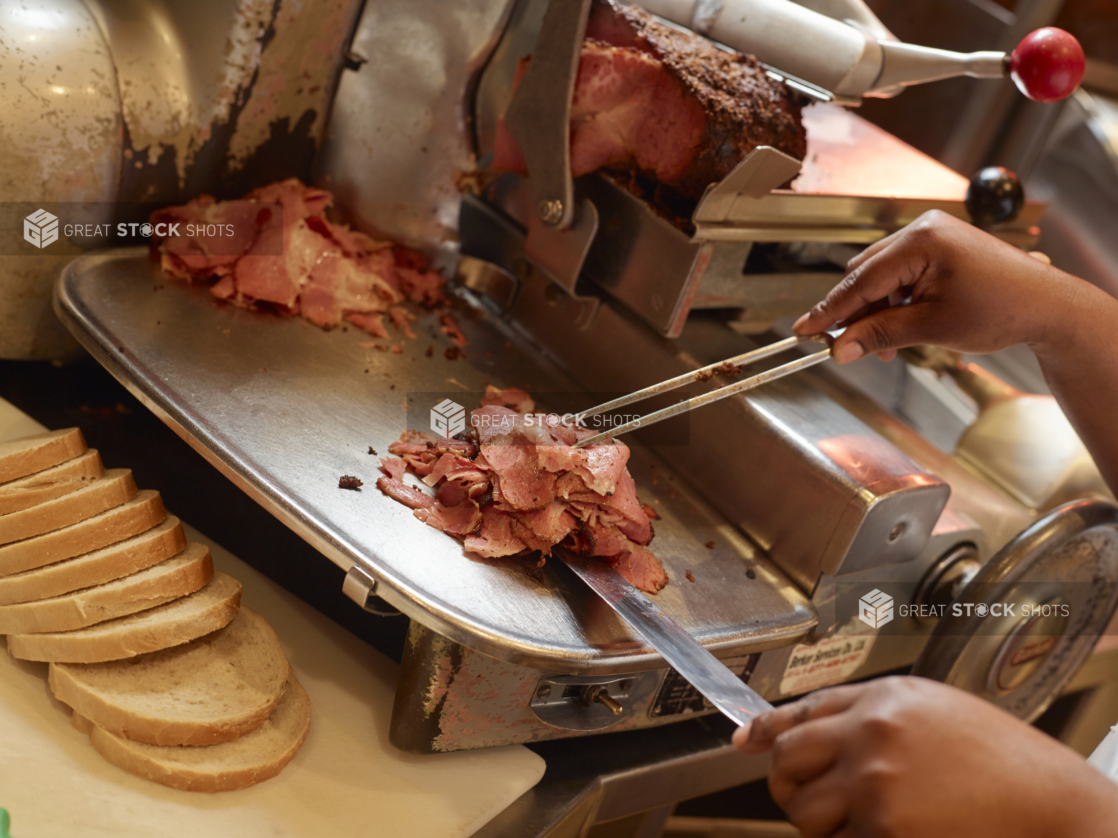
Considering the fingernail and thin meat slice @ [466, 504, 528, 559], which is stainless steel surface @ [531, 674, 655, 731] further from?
the fingernail

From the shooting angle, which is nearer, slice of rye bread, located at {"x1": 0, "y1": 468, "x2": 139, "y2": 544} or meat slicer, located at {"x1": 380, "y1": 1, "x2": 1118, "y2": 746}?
slice of rye bread, located at {"x1": 0, "y1": 468, "x2": 139, "y2": 544}

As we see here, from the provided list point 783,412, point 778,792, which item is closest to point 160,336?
point 783,412

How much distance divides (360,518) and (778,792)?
0.76m

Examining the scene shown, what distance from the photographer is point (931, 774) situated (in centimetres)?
88

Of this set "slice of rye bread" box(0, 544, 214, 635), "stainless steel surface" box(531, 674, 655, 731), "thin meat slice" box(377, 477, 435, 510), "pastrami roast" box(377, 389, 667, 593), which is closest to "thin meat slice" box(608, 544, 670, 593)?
"pastrami roast" box(377, 389, 667, 593)

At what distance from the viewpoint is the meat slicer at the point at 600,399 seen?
1472mm

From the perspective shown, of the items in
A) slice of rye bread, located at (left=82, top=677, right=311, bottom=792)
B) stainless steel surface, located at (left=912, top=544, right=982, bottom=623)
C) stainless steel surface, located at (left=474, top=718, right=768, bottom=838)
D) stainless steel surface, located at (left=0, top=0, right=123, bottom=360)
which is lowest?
stainless steel surface, located at (left=474, top=718, right=768, bottom=838)

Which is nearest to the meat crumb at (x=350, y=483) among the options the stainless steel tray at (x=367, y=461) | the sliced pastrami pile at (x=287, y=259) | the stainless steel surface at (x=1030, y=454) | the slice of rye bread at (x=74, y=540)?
the stainless steel tray at (x=367, y=461)

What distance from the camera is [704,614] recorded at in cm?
159

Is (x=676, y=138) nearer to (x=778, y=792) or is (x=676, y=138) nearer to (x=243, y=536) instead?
(x=243, y=536)

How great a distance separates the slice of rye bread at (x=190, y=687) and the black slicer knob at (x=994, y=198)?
6.18 ft

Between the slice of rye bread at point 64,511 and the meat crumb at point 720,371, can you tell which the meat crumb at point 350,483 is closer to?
the slice of rye bread at point 64,511

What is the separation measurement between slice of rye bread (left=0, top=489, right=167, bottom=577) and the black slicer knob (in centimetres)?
198

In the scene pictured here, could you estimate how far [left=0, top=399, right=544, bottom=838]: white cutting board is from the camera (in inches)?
50.2
